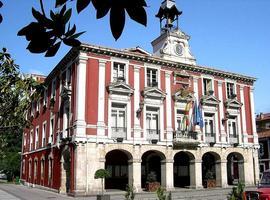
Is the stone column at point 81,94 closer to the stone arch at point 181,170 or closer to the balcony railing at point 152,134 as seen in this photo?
the balcony railing at point 152,134

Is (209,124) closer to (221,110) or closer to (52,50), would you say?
(221,110)

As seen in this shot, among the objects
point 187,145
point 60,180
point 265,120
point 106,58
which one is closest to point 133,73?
point 106,58

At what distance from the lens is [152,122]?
28.7 m

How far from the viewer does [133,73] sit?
1120 inches

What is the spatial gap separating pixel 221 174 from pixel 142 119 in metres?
9.28

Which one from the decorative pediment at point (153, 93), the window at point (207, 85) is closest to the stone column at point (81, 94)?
the decorative pediment at point (153, 93)

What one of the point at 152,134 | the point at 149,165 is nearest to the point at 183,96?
Answer: the point at 152,134

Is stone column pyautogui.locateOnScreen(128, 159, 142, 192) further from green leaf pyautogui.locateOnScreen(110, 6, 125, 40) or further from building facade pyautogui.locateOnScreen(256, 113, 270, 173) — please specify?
green leaf pyautogui.locateOnScreen(110, 6, 125, 40)

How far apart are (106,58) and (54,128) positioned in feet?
27.5

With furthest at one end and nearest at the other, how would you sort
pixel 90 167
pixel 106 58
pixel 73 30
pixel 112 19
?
pixel 106 58
pixel 90 167
pixel 73 30
pixel 112 19

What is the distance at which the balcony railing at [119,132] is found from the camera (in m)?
26.4

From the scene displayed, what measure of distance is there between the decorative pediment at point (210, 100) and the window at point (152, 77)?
494 centimetres

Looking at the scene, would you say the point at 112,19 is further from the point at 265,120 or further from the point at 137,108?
the point at 265,120

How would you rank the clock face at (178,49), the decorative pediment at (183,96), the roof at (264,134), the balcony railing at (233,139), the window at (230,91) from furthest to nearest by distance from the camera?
the roof at (264,134) < the window at (230,91) < the balcony railing at (233,139) < the clock face at (178,49) < the decorative pediment at (183,96)
